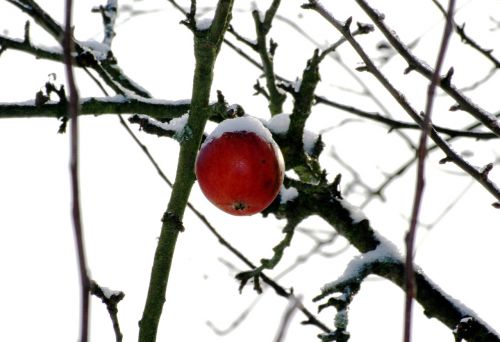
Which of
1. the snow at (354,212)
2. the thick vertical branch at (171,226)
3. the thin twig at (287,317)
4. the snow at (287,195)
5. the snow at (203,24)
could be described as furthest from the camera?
the snow at (287,195)

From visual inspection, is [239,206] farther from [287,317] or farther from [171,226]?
[287,317]

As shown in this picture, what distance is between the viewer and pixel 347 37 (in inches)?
67.7

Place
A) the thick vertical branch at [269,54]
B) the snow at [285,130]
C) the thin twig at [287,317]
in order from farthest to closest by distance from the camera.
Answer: the thick vertical branch at [269,54]
the snow at [285,130]
the thin twig at [287,317]

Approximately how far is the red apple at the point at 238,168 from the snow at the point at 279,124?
0.40m

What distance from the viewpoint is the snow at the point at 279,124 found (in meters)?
2.30

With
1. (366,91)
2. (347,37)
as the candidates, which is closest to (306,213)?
(347,37)

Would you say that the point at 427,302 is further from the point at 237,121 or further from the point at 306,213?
the point at 237,121

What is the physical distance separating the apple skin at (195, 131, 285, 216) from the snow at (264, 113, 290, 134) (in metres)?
0.41

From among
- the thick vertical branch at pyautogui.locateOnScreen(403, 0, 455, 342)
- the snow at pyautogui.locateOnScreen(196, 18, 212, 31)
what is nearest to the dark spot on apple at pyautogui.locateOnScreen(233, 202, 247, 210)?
the snow at pyautogui.locateOnScreen(196, 18, 212, 31)

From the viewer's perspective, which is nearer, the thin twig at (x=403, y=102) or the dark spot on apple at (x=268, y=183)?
the thin twig at (x=403, y=102)

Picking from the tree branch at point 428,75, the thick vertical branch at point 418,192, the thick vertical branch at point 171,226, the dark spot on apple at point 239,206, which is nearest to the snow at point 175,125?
the thick vertical branch at point 171,226

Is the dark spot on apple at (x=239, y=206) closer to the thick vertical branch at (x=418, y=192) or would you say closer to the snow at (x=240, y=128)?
the snow at (x=240, y=128)

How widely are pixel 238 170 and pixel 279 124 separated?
0.54 meters

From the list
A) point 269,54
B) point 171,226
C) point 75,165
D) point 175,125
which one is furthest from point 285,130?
point 75,165
